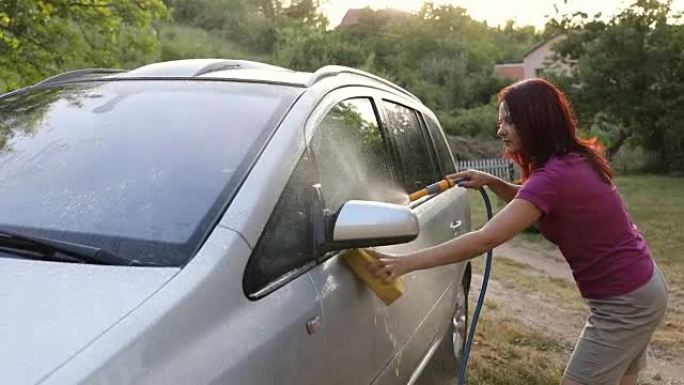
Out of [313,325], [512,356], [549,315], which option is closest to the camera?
[313,325]

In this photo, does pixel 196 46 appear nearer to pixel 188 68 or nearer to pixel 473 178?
pixel 473 178

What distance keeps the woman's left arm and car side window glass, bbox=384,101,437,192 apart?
2.55 feet

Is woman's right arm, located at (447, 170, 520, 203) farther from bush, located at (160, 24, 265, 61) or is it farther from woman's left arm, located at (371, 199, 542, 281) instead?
bush, located at (160, 24, 265, 61)

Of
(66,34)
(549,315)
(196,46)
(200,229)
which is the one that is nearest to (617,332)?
(200,229)

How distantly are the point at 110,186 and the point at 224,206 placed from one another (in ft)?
1.32

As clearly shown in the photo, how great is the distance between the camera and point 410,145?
11.8 feet

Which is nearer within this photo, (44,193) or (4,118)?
(44,193)

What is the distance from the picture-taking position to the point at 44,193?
2.15m

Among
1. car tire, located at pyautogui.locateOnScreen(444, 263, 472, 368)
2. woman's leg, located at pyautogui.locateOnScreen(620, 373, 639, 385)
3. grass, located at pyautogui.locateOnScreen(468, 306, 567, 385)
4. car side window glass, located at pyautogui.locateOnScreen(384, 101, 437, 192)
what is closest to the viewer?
woman's leg, located at pyautogui.locateOnScreen(620, 373, 639, 385)

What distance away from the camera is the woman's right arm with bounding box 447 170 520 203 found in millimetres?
3402

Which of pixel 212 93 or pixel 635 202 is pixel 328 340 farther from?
pixel 635 202

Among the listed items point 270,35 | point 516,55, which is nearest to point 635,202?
point 270,35

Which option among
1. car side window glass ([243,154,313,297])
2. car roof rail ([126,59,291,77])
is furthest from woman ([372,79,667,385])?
car roof rail ([126,59,291,77])

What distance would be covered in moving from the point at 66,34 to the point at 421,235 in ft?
21.1
